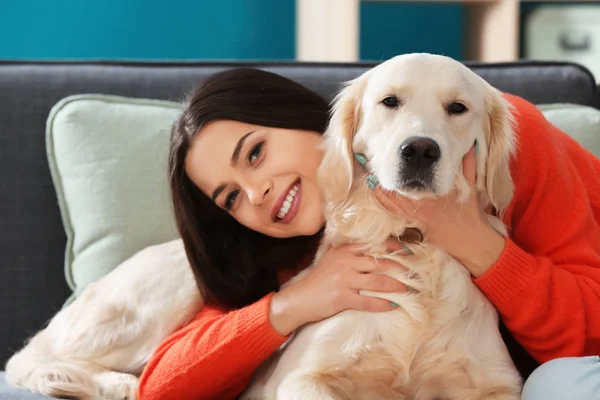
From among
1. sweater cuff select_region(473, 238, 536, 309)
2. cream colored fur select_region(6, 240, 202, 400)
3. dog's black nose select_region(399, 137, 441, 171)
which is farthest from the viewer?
cream colored fur select_region(6, 240, 202, 400)

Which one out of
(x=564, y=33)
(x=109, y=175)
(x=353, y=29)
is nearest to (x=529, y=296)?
(x=109, y=175)

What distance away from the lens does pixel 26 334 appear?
1.87 meters

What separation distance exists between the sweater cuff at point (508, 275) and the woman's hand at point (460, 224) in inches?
0.5

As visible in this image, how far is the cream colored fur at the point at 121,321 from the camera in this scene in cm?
161

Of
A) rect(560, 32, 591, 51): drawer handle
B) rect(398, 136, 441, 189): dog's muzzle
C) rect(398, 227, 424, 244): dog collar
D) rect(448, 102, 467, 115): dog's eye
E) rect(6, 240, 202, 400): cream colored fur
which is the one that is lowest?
rect(6, 240, 202, 400): cream colored fur

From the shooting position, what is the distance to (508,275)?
52.1 inches

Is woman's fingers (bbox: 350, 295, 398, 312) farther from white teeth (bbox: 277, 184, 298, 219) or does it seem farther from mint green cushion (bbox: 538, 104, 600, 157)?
mint green cushion (bbox: 538, 104, 600, 157)

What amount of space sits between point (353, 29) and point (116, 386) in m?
1.85

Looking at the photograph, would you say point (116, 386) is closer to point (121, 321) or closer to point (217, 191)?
point (121, 321)

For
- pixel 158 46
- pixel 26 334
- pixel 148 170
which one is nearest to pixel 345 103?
pixel 148 170

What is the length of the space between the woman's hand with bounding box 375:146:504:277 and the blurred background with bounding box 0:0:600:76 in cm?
171

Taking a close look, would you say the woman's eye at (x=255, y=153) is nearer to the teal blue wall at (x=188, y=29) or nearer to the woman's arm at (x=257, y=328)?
the woman's arm at (x=257, y=328)

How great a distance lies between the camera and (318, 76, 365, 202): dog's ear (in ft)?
4.55

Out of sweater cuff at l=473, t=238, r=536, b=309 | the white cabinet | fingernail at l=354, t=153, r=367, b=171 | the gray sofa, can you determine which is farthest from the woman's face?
the white cabinet
